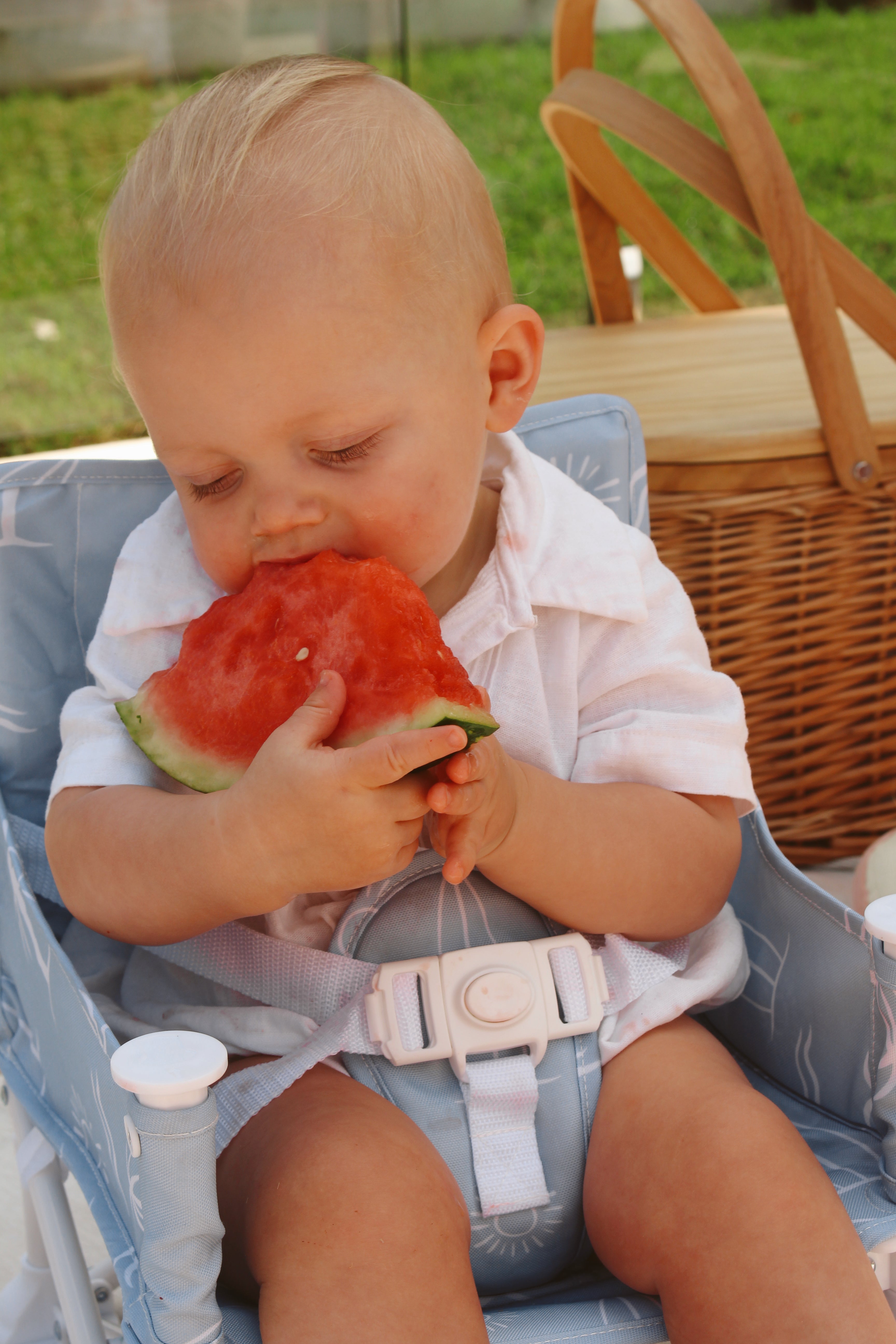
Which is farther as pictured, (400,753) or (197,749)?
(197,749)

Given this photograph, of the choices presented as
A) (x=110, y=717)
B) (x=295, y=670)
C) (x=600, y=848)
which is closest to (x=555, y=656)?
(x=600, y=848)

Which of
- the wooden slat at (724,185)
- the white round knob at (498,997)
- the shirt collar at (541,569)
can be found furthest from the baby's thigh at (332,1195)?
the wooden slat at (724,185)

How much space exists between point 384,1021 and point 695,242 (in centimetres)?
478

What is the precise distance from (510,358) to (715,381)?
3.38 feet

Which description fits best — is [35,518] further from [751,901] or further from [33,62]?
[33,62]

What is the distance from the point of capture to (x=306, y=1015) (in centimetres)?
115

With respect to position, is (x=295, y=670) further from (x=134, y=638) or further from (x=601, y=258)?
(x=601, y=258)

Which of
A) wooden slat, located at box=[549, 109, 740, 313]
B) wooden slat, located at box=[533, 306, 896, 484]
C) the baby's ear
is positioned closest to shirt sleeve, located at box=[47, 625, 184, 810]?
the baby's ear

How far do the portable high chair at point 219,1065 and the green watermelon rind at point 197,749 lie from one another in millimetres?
176

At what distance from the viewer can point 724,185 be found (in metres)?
1.66

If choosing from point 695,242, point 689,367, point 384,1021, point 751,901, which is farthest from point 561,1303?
point 695,242

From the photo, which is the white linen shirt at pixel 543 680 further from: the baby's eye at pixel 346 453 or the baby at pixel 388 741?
the baby's eye at pixel 346 453

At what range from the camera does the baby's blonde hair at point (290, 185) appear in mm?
1023

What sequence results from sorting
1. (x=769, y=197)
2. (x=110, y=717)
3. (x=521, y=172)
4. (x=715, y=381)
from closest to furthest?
(x=110, y=717)
(x=769, y=197)
(x=715, y=381)
(x=521, y=172)
